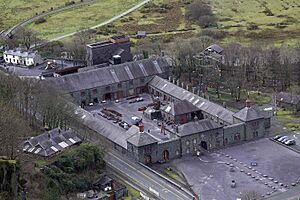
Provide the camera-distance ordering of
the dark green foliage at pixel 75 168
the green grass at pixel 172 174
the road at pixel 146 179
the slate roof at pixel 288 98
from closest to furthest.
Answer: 1. the dark green foliage at pixel 75 168
2. the road at pixel 146 179
3. the green grass at pixel 172 174
4. the slate roof at pixel 288 98

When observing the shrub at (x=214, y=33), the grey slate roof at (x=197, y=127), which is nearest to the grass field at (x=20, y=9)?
the shrub at (x=214, y=33)

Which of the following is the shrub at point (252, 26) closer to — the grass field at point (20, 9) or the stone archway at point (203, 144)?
the grass field at point (20, 9)

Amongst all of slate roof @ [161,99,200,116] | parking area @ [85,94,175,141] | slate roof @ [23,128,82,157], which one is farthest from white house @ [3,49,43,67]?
slate roof @ [23,128,82,157]

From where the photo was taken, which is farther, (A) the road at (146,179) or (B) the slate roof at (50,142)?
(B) the slate roof at (50,142)

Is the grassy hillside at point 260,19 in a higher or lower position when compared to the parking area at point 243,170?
higher

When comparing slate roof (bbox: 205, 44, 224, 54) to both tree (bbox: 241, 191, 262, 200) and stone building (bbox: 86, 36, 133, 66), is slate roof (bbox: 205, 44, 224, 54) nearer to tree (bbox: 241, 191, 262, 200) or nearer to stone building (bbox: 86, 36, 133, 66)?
stone building (bbox: 86, 36, 133, 66)

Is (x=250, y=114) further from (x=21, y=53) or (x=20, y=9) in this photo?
(x=20, y=9)
